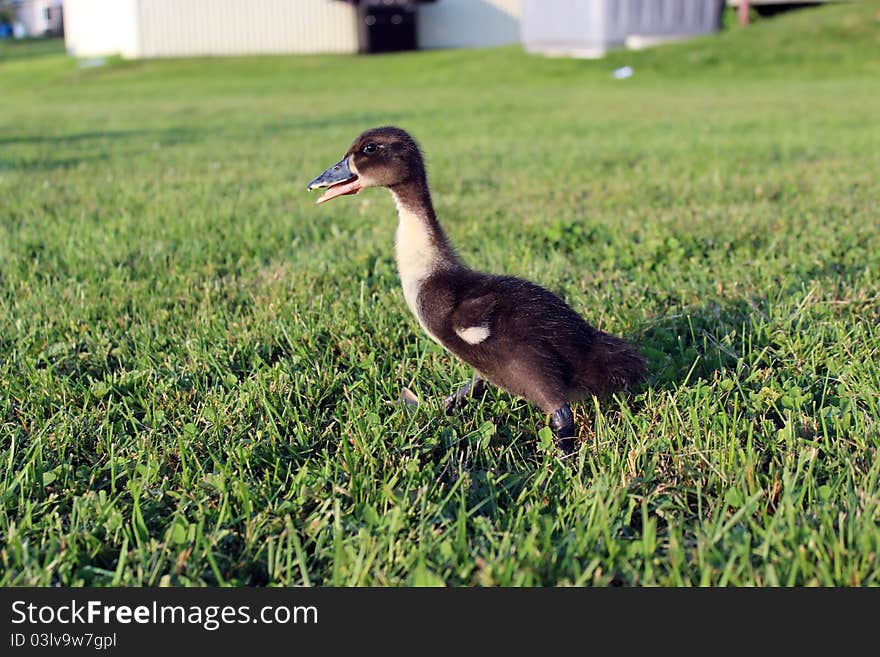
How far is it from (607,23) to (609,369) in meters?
33.7

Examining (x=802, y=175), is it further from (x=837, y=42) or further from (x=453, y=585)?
(x=837, y=42)

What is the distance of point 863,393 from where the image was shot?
2.93 meters

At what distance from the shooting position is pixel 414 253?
3014 mm

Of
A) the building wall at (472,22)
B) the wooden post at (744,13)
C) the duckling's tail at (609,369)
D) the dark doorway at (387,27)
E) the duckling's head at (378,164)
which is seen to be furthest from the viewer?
the building wall at (472,22)

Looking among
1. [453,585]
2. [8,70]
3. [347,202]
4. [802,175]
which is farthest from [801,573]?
[8,70]

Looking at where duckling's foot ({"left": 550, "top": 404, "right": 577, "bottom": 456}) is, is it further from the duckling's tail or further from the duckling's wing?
the duckling's wing

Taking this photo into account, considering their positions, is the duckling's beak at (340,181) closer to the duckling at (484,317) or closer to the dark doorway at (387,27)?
the duckling at (484,317)

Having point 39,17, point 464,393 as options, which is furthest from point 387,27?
point 39,17

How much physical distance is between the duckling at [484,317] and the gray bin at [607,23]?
1289 inches

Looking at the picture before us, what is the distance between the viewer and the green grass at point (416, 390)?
2.19 meters

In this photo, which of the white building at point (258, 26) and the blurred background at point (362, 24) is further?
the white building at point (258, 26)

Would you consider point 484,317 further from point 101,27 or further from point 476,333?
point 101,27

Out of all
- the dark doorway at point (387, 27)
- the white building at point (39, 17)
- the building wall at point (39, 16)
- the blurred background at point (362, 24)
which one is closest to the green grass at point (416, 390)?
the blurred background at point (362, 24)

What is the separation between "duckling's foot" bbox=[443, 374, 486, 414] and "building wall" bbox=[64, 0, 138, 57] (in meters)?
44.1
